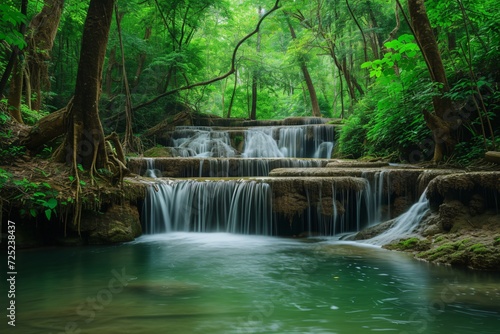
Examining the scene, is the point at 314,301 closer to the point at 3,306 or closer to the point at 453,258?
the point at 453,258

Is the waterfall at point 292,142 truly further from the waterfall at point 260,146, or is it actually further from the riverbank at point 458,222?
the riverbank at point 458,222

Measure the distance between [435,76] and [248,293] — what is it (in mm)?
7413

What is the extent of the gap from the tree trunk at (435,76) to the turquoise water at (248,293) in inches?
170

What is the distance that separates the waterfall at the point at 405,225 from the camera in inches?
289

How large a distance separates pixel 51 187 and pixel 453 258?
6877 millimetres

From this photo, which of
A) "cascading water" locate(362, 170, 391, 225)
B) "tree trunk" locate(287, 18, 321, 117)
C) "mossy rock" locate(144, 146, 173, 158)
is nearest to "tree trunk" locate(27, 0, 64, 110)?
"mossy rock" locate(144, 146, 173, 158)

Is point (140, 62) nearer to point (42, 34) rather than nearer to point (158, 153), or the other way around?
point (158, 153)

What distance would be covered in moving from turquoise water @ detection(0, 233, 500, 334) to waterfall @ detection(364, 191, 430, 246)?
0.50 m

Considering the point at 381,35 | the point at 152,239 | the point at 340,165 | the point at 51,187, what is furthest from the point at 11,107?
the point at 381,35

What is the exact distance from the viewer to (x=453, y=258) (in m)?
5.71

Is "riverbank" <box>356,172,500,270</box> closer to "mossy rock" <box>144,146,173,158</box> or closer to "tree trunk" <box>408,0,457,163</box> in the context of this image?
→ "tree trunk" <box>408,0,457,163</box>

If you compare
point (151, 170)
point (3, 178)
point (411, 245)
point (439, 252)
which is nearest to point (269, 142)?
point (151, 170)

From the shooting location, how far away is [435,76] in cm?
930

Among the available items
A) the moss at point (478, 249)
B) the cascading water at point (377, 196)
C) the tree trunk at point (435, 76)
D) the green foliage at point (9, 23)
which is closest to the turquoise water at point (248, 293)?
the moss at point (478, 249)
